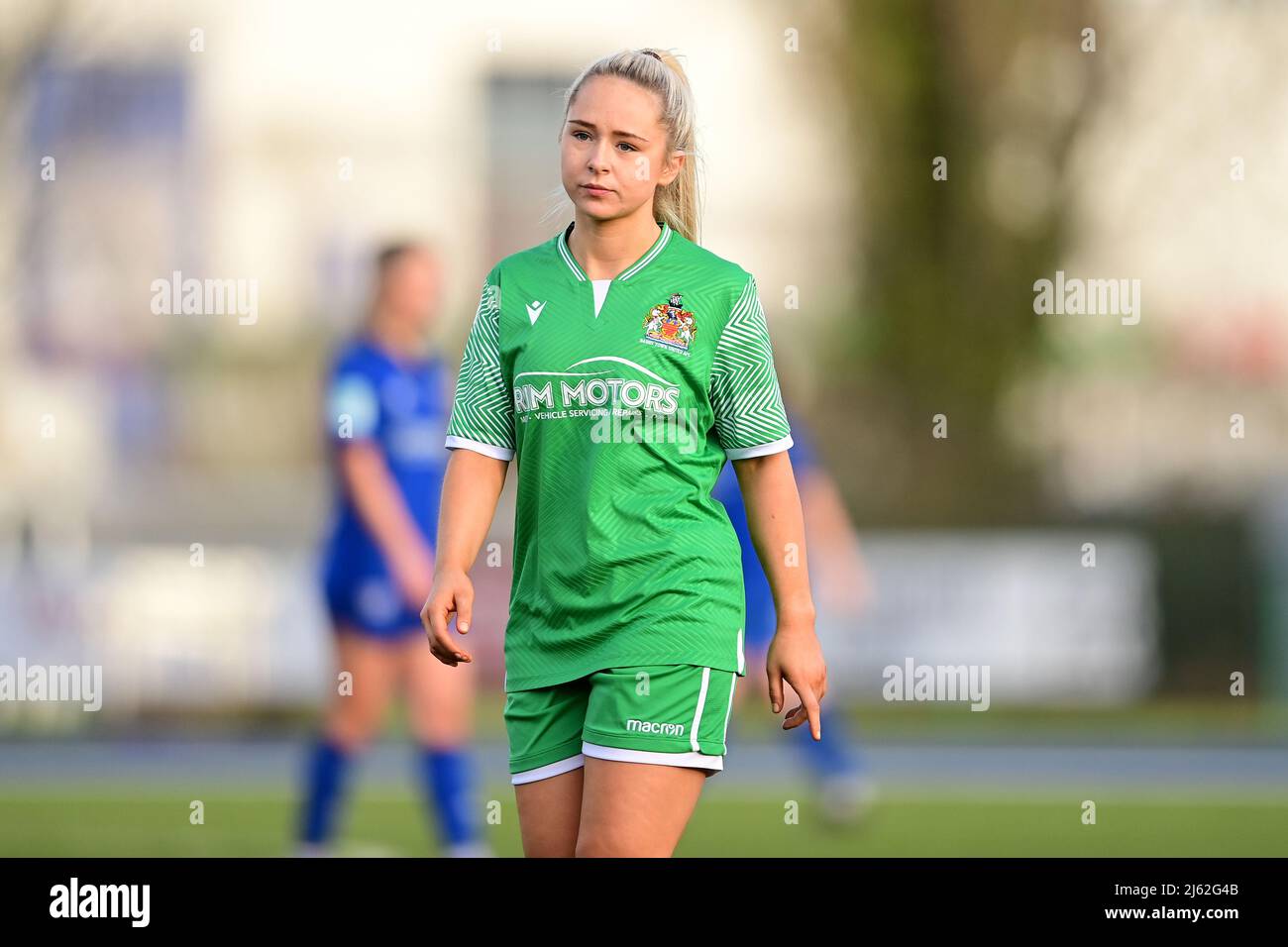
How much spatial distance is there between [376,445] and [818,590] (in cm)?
368

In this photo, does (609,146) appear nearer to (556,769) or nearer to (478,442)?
(478,442)

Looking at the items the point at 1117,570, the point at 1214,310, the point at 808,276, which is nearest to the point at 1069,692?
the point at 1117,570

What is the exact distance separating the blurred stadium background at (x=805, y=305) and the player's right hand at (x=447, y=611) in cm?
868

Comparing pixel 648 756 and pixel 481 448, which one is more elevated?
pixel 481 448

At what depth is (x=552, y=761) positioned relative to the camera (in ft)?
12.1

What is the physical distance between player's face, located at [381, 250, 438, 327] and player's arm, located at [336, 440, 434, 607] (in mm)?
516

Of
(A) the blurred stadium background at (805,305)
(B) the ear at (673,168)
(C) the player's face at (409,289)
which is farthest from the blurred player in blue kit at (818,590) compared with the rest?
(B) the ear at (673,168)

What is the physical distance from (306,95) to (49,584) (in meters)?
8.82

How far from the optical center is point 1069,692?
12.4m

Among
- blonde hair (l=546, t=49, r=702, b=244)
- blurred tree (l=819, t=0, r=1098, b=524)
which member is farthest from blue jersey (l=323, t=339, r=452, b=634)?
blurred tree (l=819, t=0, r=1098, b=524)

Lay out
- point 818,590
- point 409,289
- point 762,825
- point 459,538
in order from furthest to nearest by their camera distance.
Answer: point 818,590, point 762,825, point 409,289, point 459,538

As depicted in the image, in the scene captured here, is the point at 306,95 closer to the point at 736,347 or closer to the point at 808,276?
the point at 808,276

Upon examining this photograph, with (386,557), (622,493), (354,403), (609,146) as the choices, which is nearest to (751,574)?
(386,557)

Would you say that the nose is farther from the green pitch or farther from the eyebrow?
the green pitch
